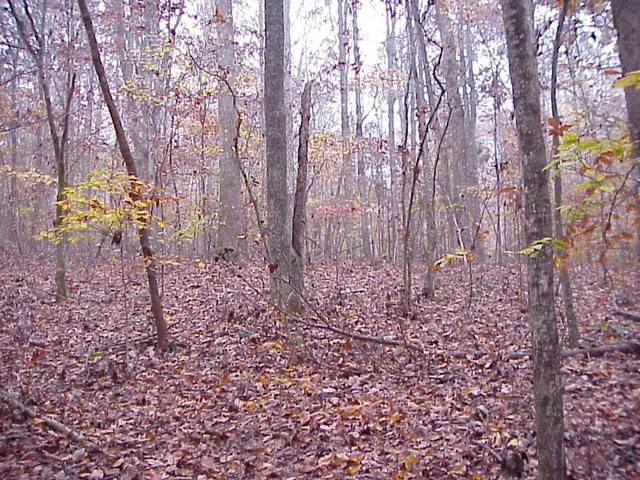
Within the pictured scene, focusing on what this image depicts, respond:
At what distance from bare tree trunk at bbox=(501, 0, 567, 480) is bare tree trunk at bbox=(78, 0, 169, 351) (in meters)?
4.90

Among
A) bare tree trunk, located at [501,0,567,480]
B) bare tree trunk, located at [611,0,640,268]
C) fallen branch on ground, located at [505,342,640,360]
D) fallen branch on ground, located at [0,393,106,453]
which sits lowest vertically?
fallen branch on ground, located at [0,393,106,453]

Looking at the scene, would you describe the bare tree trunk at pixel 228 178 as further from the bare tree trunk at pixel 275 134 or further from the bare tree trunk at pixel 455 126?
the bare tree trunk at pixel 275 134

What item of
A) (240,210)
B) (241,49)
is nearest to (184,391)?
(240,210)

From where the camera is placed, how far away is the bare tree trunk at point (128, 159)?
702 centimetres

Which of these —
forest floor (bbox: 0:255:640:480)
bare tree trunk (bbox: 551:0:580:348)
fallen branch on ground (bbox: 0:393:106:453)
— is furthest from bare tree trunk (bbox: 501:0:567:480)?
fallen branch on ground (bbox: 0:393:106:453)

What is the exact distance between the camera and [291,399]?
580 centimetres

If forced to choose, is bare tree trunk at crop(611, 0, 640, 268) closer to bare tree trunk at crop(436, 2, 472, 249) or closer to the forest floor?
the forest floor

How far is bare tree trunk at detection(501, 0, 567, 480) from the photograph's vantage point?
3.28 m

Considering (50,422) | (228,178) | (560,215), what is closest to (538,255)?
(560,215)

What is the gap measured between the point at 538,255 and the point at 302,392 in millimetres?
3455

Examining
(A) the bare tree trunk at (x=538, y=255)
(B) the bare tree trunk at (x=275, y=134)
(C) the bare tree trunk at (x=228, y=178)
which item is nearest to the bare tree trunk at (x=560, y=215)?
(A) the bare tree trunk at (x=538, y=255)

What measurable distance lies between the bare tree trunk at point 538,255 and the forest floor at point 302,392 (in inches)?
27.1

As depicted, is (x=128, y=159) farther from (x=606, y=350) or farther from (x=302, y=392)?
(x=606, y=350)

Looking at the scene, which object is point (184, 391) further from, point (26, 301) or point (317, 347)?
point (26, 301)
